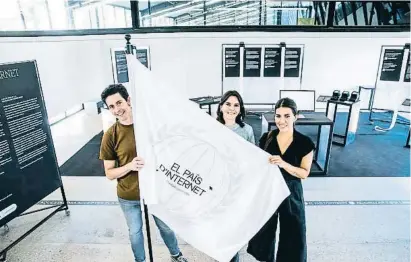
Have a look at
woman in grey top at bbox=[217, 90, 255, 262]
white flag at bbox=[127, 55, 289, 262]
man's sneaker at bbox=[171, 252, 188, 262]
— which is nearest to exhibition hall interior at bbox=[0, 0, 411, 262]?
white flag at bbox=[127, 55, 289, 262]

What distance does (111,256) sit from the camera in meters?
2.42

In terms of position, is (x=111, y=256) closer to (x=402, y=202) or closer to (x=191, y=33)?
(x=402, y=202)

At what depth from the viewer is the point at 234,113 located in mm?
1982

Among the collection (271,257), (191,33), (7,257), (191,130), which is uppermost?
(191,33)

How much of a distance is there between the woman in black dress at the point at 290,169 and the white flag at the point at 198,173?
16 centimetres

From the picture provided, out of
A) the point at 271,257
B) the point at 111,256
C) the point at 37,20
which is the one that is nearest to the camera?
the point at 271,257

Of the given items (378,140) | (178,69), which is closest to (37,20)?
(178,69)

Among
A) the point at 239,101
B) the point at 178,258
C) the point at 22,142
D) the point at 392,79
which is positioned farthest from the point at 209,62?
the point at 178,258

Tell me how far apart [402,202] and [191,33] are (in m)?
3.43

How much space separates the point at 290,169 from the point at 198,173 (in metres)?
0.54

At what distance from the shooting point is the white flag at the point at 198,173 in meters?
1.49

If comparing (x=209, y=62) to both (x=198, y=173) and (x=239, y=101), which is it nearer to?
(x=239, y=101)

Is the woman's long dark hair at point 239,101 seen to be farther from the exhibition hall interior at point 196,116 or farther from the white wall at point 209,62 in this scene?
the white wall at point 209,62

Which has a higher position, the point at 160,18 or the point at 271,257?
the point at 160,18
